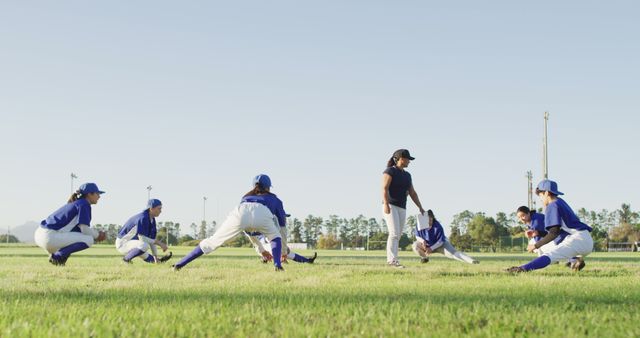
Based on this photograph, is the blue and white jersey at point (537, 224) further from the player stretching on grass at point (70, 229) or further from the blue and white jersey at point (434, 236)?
the player stretching on grass at point (70, 229)

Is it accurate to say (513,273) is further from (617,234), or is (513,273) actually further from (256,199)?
(617,234)

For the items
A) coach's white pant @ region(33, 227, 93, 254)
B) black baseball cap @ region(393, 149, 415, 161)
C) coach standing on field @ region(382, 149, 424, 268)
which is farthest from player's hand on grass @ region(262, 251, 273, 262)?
coach's white pant @ region(33, 227, 93, 254)

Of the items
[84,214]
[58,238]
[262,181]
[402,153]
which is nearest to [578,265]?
[402,153]

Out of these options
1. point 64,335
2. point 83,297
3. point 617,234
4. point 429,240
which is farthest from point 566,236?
point 617,234

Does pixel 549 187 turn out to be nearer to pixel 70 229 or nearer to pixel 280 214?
pixel 280 214

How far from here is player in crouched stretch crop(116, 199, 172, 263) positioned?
12.4 metres

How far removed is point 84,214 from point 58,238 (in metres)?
0.58

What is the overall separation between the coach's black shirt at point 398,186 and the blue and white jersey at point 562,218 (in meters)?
2.93

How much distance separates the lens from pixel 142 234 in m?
12.5

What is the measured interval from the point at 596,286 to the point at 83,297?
501 cm

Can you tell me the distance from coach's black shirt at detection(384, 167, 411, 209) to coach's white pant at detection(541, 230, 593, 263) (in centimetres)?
313

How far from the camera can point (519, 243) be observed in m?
62.8

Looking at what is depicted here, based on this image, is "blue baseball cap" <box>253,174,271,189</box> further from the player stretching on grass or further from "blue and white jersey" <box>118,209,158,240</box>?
"blue and white jersey" <box>118,209,158,240</box>

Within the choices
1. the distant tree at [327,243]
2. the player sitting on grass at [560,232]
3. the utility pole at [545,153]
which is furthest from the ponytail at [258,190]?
the distant tree at [327,243]
